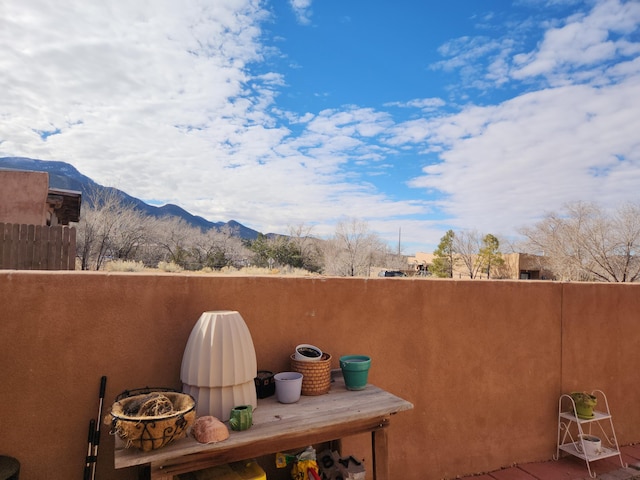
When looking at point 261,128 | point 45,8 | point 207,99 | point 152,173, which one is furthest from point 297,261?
point 45,8

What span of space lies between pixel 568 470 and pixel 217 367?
335cm

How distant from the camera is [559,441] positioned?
345 cm

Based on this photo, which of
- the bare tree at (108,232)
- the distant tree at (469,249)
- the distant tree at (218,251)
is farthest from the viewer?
the distant tree at (469,249)

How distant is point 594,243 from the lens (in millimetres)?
19406

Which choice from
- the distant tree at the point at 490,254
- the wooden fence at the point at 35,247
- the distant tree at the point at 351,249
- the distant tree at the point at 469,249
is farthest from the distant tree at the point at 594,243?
the wooden fence at the point at 35,247

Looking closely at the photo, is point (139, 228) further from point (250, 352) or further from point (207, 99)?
point (250, 352)

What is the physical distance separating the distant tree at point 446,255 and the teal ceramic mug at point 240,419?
117ft

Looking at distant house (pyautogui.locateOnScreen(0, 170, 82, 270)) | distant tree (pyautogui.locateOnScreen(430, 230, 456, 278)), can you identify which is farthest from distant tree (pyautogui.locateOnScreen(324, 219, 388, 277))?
distant house (pyautogui.locateOnScreen(0, 170, 82, 270))

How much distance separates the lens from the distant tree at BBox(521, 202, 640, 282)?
17.5m

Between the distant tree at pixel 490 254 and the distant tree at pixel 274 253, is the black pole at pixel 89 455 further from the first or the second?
the distant tree at pixel 490 254

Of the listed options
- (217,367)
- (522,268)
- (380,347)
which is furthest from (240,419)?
(522,268)

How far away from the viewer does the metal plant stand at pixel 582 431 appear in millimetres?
3244

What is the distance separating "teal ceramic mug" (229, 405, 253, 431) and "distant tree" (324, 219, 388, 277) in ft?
86.0

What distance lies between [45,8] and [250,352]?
3401mm
